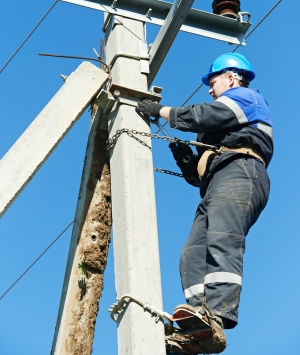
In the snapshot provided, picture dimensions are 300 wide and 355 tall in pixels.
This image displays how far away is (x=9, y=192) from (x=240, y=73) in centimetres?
173

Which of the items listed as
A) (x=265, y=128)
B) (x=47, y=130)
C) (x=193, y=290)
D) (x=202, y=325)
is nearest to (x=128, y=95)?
(x=47, y=130)

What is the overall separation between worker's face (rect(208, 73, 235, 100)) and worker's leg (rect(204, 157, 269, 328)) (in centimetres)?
68

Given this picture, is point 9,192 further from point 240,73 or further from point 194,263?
point 240,73

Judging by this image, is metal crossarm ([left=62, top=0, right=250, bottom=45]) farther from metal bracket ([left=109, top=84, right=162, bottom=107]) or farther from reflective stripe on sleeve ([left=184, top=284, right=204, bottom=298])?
reflective stripe on sleeve ([left=184, top=284, right=204, bottom=298])

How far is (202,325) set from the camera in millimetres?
4602

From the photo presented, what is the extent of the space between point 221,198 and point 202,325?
0.74 m

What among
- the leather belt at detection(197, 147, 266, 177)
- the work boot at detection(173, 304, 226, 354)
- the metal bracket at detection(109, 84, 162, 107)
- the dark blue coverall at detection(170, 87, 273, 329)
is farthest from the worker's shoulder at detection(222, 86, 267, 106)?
the work boot at detection(173, 304, 226, 354)

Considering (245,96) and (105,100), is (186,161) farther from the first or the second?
(105,100)

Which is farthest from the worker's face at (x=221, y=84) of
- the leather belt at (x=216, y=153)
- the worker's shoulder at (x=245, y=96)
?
the leather belt at (x=216, y=153)

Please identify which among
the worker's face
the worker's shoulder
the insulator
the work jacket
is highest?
the insulator

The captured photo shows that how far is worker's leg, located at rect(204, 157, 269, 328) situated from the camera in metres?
4.74

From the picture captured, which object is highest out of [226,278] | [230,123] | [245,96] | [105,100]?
[245,96]

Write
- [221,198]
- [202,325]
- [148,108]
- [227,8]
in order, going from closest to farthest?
[202,325] < [221,198] < [148,108] < [227,8]

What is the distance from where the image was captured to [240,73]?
227 inches
